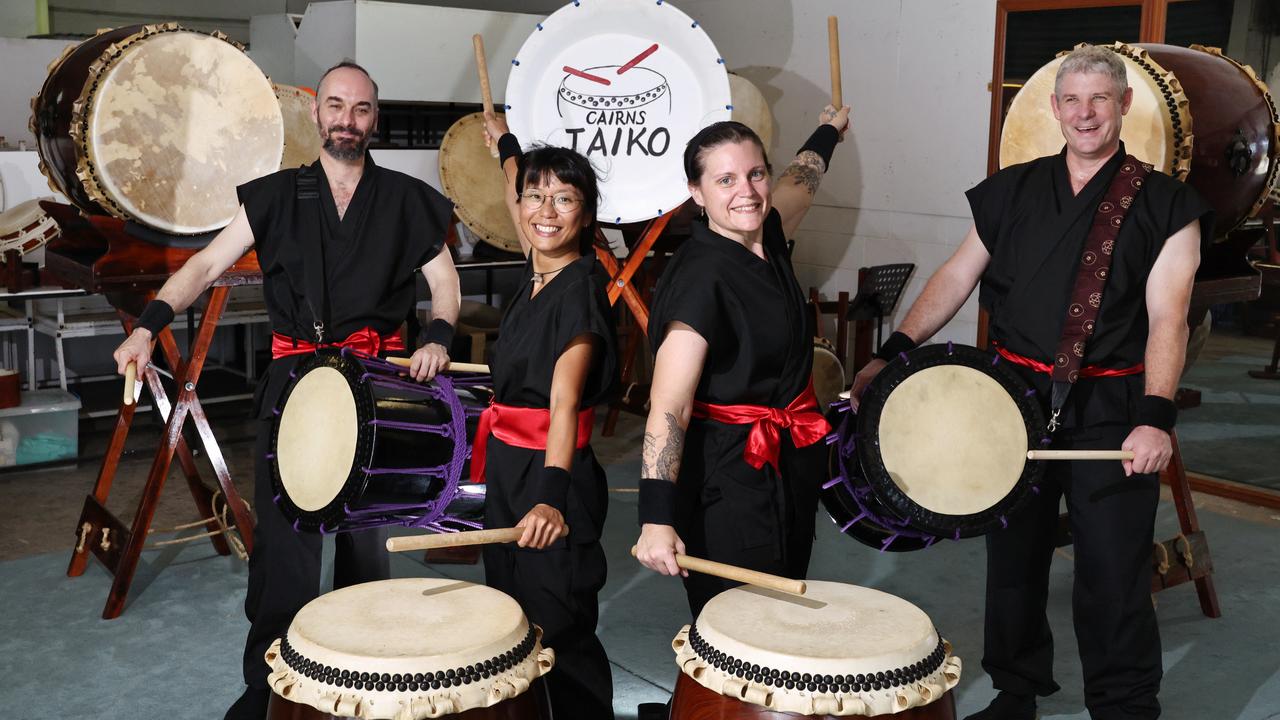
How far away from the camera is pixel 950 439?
7.83 ft

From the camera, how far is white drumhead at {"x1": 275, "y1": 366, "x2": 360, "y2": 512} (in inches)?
95.8

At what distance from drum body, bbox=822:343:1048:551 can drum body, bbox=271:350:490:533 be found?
808 millimetres

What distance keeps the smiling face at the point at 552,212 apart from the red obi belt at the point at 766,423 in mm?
401

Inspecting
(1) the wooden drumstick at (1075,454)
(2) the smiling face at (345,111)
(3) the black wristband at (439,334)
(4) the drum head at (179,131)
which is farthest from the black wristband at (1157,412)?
(4) the drum head at (179,131)

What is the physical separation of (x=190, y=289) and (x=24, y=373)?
12.0 ft

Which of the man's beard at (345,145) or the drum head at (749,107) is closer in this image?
the man's beard at (345,145)

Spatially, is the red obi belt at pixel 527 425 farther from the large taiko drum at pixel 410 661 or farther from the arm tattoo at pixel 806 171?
the arm tattoo at pixel 806 171

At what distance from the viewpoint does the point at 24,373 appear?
5.94m

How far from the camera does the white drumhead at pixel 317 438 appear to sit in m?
2.43

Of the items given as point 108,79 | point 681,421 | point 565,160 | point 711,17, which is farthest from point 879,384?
point 711,17

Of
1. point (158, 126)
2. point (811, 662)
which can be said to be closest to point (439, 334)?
point (158, 126)

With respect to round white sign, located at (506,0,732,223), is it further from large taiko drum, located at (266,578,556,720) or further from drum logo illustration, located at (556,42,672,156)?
large taiko drum, located at (266,578,556,720)

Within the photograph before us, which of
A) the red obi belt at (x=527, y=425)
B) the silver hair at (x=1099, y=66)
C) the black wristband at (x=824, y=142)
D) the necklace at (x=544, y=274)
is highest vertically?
the silver hair at (x=1099, y=66)

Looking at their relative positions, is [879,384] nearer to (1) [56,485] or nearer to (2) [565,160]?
(2) [565,160]
